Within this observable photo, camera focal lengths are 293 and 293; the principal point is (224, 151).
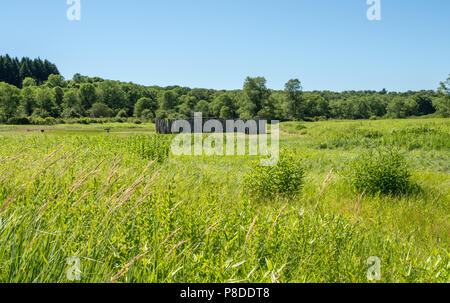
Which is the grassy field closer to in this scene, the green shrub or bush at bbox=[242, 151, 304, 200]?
bush at bbox=[242, 151, 304, 200]

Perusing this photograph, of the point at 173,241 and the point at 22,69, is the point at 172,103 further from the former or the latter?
the point at 173,241

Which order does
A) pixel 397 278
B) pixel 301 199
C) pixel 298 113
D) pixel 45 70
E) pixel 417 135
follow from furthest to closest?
pixel 45 70 < pixel 298 113 < pixel 417 135 < pixel 301 199 < pixel 397 278

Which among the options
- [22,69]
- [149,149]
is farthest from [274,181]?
[22,69]

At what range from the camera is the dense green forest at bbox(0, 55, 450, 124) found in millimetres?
66625

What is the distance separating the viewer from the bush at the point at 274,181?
22.0 ft

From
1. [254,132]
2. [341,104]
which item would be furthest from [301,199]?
[341,104]

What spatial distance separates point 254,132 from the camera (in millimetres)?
36469

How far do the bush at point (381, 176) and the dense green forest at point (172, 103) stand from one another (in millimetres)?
50180

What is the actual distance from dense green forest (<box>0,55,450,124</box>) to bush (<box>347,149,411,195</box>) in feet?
165

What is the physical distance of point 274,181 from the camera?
675 cm

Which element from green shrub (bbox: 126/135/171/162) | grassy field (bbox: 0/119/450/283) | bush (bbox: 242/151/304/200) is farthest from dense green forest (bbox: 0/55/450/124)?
grassy field (bbox: 0/119/450/283)

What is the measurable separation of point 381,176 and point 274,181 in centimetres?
291
